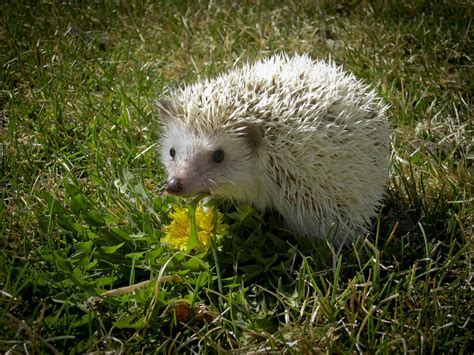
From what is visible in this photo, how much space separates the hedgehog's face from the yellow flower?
0.14m

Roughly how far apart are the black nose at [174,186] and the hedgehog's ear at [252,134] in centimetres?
35

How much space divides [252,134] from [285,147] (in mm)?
158

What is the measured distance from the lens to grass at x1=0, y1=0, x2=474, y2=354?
234 cm

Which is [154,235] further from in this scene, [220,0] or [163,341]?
[220,0]

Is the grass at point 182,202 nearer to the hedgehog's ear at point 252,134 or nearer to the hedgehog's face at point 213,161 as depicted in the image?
the hedgehog's face at point 213,161

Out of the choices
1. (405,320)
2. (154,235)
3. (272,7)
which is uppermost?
(272,7)

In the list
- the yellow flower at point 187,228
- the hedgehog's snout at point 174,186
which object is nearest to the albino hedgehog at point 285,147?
the hedgehog's snout at point 174,186

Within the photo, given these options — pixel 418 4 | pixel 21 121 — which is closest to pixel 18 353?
pixel 21 121

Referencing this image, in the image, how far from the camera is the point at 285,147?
262cm

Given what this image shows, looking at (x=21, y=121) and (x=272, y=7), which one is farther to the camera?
(x=272, y=7)

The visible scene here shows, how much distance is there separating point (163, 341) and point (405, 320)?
96cm

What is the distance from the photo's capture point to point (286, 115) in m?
2.64

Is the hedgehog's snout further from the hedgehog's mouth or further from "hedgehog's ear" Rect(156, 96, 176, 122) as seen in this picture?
"hedgehog's ear" Rect(156, 96, 176, 122)

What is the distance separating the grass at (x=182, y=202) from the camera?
7.68ft
